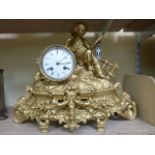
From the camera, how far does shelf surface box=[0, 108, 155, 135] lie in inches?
30.7

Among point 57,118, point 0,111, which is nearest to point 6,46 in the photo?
point 0,111

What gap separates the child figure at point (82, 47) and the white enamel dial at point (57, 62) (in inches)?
3.5

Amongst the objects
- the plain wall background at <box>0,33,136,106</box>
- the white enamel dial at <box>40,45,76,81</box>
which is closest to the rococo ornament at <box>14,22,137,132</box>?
the white enamel dial at <box>40,45,76,81</box>

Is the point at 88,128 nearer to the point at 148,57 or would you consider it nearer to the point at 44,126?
the point at 44,126

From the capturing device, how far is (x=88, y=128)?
0.83 m

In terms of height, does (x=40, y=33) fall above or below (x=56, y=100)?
above

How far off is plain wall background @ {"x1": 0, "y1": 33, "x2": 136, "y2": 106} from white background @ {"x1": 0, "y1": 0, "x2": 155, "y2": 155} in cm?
53

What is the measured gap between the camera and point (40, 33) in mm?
1248

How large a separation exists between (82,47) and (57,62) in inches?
5.1

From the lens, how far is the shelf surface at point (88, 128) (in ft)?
2.56

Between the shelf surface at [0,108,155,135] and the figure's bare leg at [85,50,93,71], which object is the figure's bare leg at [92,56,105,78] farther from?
the shelf surface at [0,108,155,135]

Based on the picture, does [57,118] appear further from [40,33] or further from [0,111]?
[40,33]

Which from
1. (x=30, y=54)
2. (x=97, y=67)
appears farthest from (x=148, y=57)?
(x=30, y=54)
